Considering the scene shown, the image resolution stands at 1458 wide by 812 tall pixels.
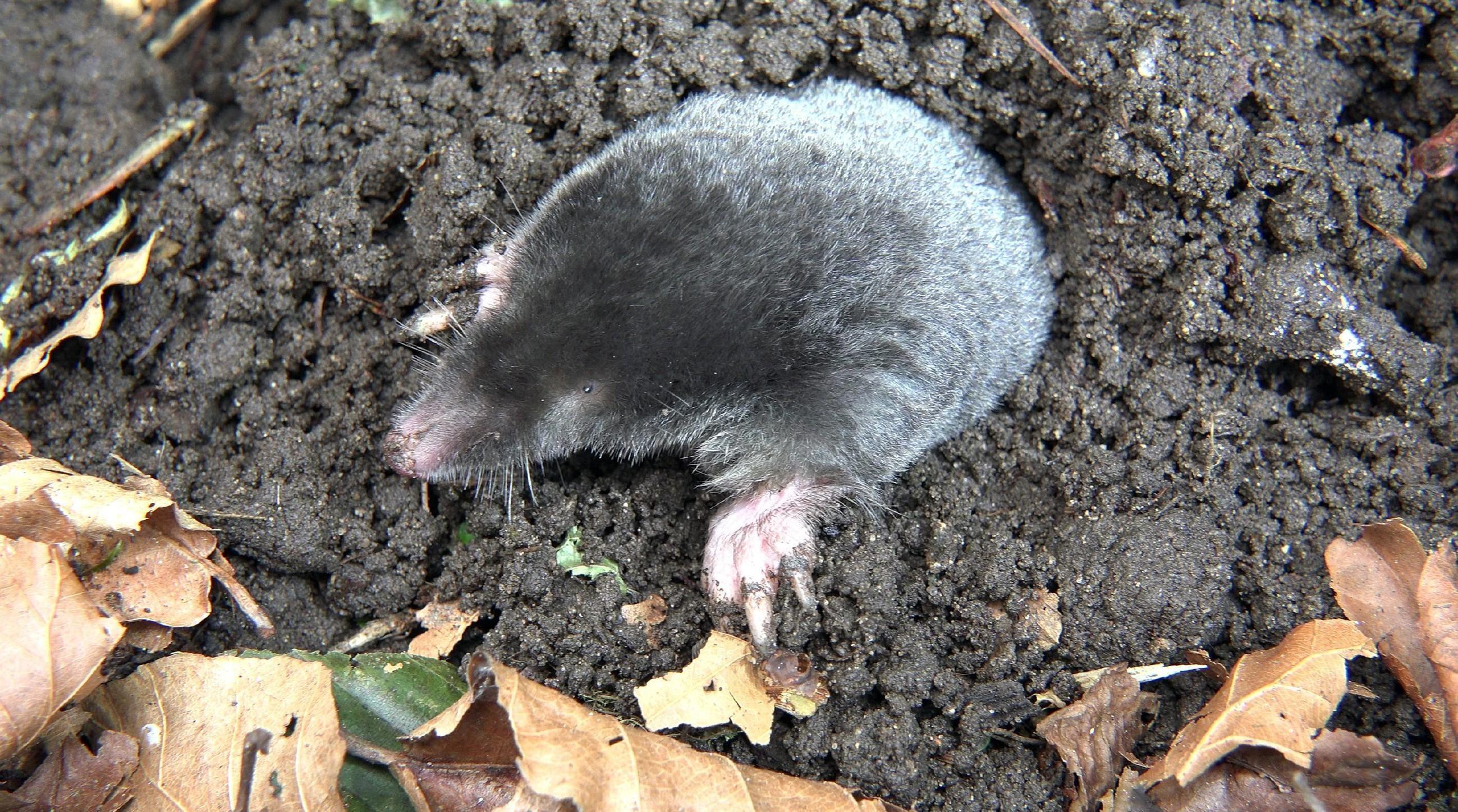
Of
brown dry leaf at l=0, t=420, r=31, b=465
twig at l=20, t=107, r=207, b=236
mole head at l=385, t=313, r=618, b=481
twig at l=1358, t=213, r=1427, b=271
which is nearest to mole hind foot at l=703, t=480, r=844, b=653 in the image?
mole head at l=385, t=313, r=618, b=481

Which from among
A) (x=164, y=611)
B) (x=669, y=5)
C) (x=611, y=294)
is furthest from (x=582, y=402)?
(x=669, y=5)

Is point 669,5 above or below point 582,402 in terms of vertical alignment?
above

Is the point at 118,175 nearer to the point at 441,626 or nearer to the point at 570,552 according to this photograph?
the point at 441,626

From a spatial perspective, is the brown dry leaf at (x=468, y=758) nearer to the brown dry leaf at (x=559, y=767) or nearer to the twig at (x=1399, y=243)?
the brown dry leaf at (x=559, y=767)

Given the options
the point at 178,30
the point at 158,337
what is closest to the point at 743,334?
the point at 158,337

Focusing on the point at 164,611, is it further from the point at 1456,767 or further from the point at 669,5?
the point at 1456,767

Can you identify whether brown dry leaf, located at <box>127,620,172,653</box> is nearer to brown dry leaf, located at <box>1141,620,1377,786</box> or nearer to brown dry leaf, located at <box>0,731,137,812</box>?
brown dry leaf, located at <box>0,731,137,812</box>
